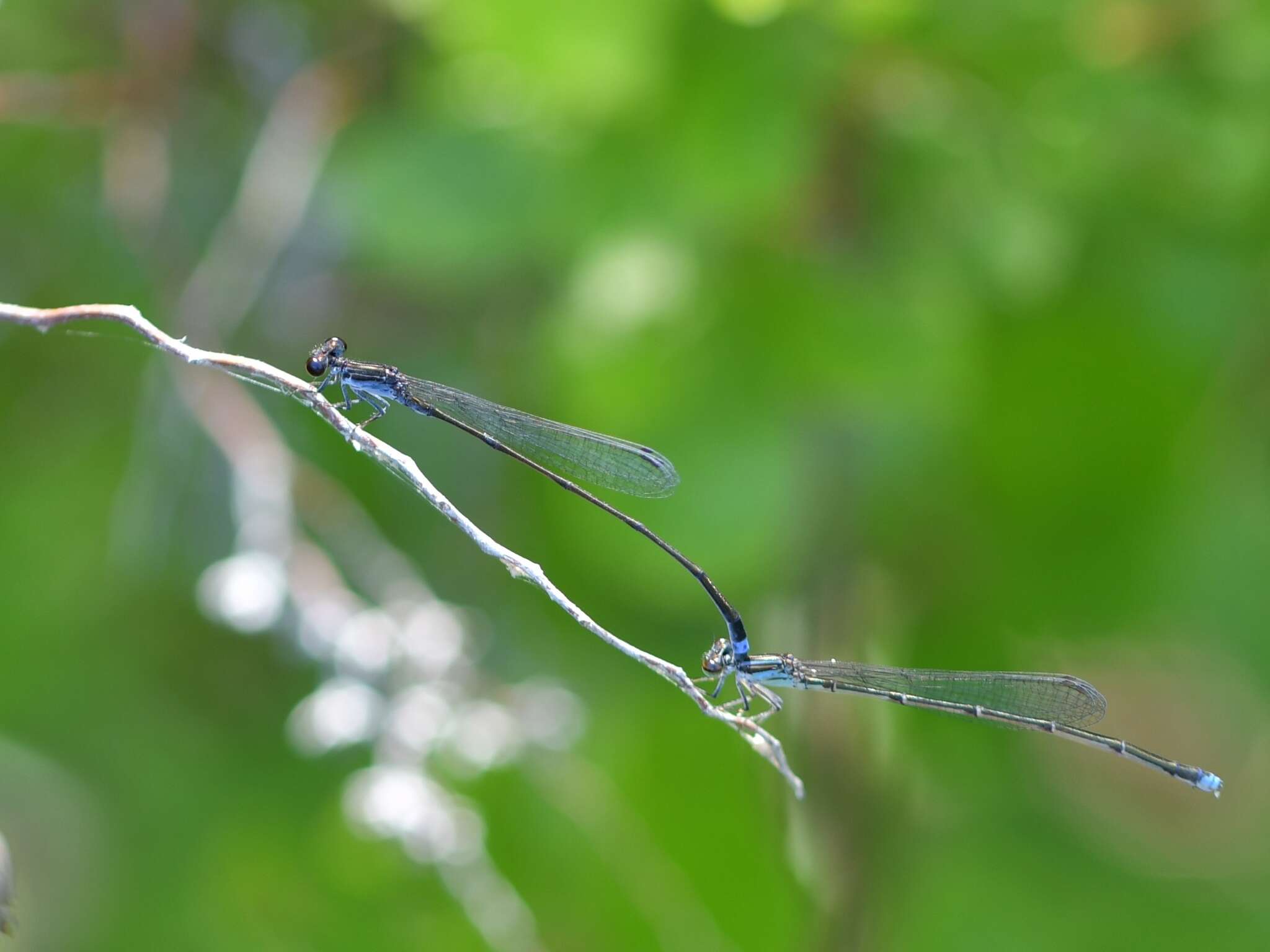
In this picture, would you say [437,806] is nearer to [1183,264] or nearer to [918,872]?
[918,872]

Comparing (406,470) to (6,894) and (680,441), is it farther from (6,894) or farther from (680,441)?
(680,441)

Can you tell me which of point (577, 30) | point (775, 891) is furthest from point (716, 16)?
point (775, 891)

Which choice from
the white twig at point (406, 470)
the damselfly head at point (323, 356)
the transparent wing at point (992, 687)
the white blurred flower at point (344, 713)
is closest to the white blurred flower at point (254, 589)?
the white blurred flower at point (344, 713)

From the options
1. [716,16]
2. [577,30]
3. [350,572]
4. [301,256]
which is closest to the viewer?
[577,30]

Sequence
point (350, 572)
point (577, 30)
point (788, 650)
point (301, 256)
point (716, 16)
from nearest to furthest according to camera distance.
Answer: point (577, 30) → point (716, 16) → point (350, 572) → point (788, 650) → point (301, 256)

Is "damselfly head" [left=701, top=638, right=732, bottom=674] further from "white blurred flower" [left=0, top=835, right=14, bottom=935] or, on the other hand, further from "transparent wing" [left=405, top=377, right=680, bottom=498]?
"white blurred flower" [left=0, top=835, right=14, bottom=935]

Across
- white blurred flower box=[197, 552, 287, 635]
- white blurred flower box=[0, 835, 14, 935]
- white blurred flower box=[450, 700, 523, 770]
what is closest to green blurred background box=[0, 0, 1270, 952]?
white blurred flower box=[450, 700, 523, 770]
